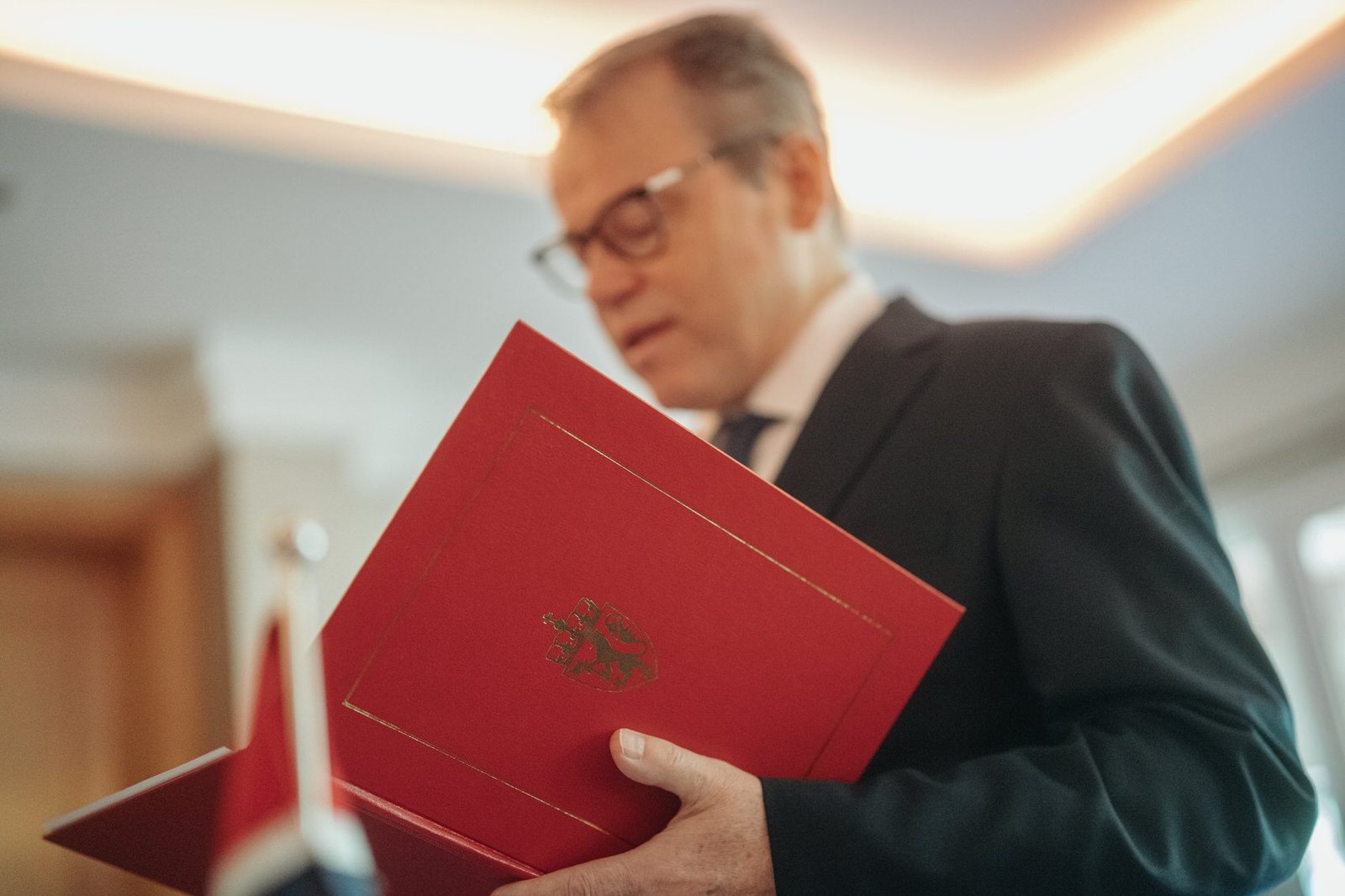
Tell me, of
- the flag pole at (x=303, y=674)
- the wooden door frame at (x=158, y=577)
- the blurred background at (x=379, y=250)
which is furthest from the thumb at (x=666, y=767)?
the wooden door frame at (x=158, y=577)

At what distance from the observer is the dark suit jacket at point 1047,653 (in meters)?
0.79

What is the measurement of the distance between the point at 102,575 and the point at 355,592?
431 centimetres

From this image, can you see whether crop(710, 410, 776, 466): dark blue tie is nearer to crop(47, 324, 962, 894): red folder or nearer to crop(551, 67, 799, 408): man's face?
crop(551, 67, 799, 408): man's face

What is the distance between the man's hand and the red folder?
0.04 m

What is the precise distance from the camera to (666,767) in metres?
0.77

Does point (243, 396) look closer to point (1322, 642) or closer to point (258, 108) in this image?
point (258, 108)

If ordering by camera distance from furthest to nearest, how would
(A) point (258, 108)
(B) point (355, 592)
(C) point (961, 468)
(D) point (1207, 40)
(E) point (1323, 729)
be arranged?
(E) point (1323, 729), (D) point (1207, 40), (A) point (258, 108), (C) point (961, 468), (B) point (355, 592)

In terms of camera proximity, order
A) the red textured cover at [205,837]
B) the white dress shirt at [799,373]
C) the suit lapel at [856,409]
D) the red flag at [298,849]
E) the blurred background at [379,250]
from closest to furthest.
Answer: the red flag at [298,849] < the red textured cover at [205,837] < the suit lapel at [856,409] < the white dress shirt at [799,373] < the blurred background at [379,250]

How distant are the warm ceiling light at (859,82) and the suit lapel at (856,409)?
7.36ft

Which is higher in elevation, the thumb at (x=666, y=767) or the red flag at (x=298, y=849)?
the red flag at (x=298, y=849)

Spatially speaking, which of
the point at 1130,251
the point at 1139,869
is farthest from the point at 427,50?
the point at 1139,869

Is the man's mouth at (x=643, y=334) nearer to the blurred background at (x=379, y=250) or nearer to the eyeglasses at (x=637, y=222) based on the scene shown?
the eyeglasses at (x=637, y=222)

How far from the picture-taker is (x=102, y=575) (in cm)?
458

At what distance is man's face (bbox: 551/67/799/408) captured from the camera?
4.35 ft
